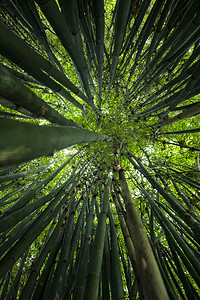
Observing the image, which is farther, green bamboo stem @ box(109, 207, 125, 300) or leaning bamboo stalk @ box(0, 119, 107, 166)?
green bamboo stem @ box(109, 207, 125, 300)

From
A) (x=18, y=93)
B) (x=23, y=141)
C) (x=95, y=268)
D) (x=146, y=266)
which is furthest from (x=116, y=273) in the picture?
(x=18, y=93)

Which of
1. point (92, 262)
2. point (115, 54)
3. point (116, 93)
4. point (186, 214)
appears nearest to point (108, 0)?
point (116, 93)

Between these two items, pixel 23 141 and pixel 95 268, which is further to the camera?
pixel 95 268

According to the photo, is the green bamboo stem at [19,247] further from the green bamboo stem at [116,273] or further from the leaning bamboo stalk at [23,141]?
the leaning bamboo stalk at [23,141]

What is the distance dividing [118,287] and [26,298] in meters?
0.55

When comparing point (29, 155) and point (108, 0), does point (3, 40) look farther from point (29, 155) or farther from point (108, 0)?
point (108, 0)

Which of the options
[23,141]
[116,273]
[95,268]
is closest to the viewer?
[23,141]

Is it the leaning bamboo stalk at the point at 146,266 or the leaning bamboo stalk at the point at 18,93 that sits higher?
the leaning bamboo stalk at the point at 18,93

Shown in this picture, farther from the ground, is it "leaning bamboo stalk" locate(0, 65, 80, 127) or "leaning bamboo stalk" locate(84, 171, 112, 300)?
"leaning bamboo stalk" locate(0, 65, 80, 127)

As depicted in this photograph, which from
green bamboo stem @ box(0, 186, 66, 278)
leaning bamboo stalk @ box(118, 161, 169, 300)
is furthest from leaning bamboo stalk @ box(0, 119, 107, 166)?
green bamboo stem @ box(0, 186, 66, 278)

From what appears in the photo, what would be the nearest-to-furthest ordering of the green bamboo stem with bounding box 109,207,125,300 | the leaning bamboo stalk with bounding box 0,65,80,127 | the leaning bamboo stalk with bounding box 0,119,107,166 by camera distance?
the leaning bamboo stalk with bounding box 0,119,107,166, the leaning bamboo stalk with bounding box 0,65,80,127, the green bamboo stem with bounding box 109,207,125,300

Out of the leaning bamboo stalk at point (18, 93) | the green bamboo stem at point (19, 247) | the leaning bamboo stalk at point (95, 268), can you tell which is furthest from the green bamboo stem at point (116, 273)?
the leaning bamboo stalk at point (18, 93)

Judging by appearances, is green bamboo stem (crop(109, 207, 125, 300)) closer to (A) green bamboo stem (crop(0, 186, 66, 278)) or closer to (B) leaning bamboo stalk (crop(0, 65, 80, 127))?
(A) green bamboo stem (crop(0, 186, 66, 278))

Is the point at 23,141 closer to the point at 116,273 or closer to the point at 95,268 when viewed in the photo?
the point at 95,268
